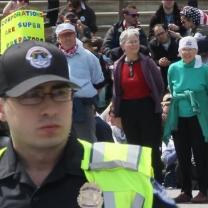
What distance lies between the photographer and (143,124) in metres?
9.18

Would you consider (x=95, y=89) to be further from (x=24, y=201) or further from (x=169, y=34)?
(x=24, y=201)

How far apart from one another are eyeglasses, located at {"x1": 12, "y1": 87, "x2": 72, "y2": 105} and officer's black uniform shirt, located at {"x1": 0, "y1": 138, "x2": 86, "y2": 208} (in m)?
0.17

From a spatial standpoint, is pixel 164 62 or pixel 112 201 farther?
pixel 164 62

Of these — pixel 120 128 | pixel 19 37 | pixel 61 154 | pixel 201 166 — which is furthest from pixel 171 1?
pixel 61 154

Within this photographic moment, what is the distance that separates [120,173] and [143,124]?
6572 mm

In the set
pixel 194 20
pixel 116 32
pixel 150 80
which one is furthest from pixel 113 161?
pixel 116 32

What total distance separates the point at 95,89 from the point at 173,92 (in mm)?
870

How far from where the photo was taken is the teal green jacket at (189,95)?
8.75 m

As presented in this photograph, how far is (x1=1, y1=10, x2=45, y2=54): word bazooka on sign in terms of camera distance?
11.8 ft

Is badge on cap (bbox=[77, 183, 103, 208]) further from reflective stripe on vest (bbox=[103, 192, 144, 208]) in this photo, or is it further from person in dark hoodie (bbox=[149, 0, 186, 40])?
person in dark hoodie (bbox=[149, 0, 186, 40])

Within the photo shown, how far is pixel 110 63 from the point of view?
12406 millimetres

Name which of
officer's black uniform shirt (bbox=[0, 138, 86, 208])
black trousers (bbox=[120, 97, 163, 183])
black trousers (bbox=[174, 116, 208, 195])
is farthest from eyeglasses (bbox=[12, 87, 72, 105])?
black trousers (bbox=[120, 97, 163, 183])

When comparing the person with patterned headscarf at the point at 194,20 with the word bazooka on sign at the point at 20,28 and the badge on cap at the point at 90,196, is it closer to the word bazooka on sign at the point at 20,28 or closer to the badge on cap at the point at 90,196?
the word bazooka on sign at the point at 20,28

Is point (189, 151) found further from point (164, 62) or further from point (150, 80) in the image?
point (164, 62)
